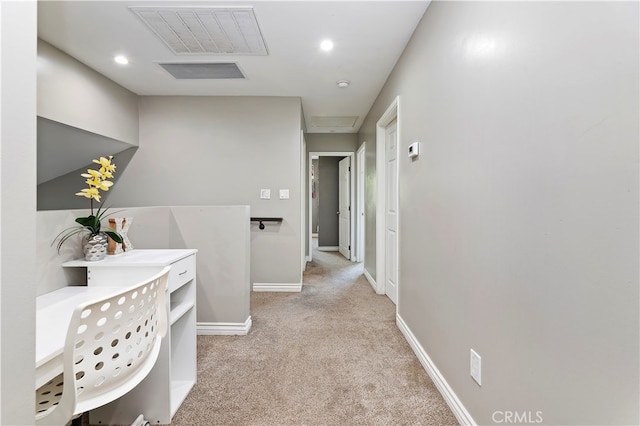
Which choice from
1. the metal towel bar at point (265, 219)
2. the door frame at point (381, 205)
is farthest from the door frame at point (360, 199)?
the metal towel bar at point (265, 219)

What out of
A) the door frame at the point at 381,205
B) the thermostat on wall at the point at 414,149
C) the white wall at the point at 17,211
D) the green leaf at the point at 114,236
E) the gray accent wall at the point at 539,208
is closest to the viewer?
the white wall at the point at 17,211

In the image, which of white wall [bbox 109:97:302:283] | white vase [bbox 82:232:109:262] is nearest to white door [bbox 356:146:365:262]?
white wall [bbox 109:97:302:283]

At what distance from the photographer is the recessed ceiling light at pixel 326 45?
2328mm

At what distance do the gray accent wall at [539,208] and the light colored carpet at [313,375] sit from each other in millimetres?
264

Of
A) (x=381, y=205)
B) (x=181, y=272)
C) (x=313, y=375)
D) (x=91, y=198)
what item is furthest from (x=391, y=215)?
(x=91, y=198)

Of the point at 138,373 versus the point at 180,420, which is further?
the point at 180,420

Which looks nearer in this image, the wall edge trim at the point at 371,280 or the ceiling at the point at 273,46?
the ceiling at the point at 273,46

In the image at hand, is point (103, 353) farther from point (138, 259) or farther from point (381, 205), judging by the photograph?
point (381, 205)

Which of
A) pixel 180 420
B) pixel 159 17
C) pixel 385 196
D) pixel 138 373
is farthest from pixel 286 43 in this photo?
pixel 180 420

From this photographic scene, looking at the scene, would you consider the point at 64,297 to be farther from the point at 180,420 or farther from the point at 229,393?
the point at 229,393

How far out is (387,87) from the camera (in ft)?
9.86

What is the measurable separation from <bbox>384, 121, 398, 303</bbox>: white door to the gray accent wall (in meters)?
1.37

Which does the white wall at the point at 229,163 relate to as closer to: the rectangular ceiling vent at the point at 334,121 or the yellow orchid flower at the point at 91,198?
the rectangular ceiling vent at the point at 334,121

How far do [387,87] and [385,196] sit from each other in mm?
1183
